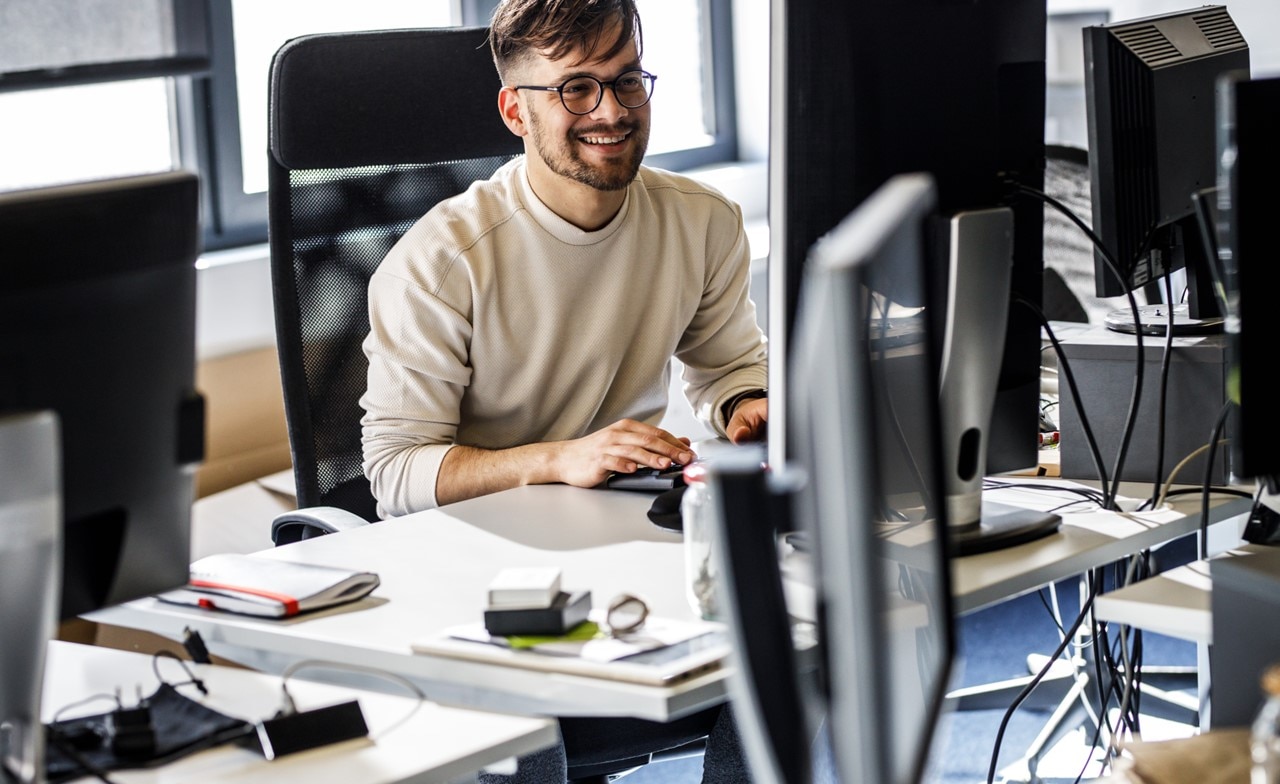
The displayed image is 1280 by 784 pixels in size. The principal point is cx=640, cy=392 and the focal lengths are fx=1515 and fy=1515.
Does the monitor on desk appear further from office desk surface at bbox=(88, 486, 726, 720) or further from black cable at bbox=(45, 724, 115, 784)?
office desk surface at bbox=(88, 486, 726, 720)

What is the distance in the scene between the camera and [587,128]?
206 cm

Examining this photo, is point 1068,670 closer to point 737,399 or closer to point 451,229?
point 737,399

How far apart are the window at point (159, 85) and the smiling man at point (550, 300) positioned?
64cm

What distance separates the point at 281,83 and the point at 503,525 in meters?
0.73

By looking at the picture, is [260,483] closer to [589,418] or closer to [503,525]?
[589,418]

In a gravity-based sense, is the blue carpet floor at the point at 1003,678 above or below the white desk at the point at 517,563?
below

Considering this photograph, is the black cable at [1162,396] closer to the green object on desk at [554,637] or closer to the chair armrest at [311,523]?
the green object on desk at [554,637]

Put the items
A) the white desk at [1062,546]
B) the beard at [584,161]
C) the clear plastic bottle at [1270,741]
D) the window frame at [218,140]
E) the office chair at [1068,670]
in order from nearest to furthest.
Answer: the clear plastic bottle at [1270,741] → the white desk at [1062,546] → the beard at [584,161] → the office chair at [1068,670] → the window frame at [218,140]

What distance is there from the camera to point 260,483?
2875 millimetres

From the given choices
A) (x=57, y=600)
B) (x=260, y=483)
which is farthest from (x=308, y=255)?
(x=57, y=600)

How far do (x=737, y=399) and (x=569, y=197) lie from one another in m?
0.37

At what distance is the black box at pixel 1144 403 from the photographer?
70.5 inches

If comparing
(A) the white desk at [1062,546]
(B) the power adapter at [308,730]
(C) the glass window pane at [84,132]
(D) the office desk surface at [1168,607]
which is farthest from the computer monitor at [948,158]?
(C) the glass window pane at [84,132]

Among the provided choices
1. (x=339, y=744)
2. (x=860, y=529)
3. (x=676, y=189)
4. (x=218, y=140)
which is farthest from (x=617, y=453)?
(x=218, y=140)
